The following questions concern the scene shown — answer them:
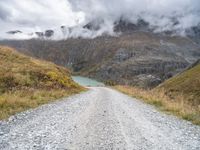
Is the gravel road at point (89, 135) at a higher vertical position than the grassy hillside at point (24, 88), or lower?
lower

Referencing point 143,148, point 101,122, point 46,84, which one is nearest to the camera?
point 143,148

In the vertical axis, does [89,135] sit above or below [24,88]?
below

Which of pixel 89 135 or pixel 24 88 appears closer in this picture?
pixel 89 135

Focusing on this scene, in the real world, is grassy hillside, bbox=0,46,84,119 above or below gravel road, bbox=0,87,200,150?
above

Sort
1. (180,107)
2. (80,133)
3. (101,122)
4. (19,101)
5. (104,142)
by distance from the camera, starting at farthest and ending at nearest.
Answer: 1. (180,107)
2. (19,101)
3. (101,122)
4. (80,133)
5. (104,142)

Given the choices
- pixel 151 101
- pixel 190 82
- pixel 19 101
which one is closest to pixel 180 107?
pixel 151 101

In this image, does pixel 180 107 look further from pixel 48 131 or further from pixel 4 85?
pixel 4 85

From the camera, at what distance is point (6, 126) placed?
12516mm

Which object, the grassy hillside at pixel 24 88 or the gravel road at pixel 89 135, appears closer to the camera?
the gravel road at pixel 89 135

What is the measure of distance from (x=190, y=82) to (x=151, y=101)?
52.6 metres

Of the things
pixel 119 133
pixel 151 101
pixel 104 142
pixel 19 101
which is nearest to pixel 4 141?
pixel 104 142

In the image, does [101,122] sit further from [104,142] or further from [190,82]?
[190,82]

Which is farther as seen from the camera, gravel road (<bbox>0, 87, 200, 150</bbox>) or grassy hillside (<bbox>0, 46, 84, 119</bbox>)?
grassy hillside (<bbox>0, 46, 84, 119</bbox>)

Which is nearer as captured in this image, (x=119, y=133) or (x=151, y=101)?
(x=119, y=133)
